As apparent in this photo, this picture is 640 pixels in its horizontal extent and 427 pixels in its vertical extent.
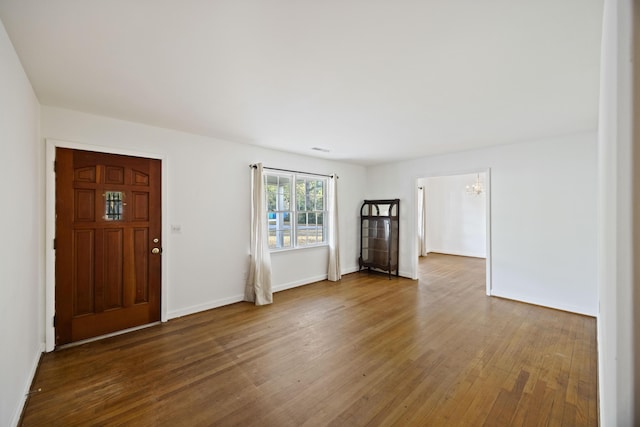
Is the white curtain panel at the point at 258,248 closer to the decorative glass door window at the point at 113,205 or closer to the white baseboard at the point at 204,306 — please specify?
the white baseboard at the point at 204,306

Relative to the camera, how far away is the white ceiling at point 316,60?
1511 mm

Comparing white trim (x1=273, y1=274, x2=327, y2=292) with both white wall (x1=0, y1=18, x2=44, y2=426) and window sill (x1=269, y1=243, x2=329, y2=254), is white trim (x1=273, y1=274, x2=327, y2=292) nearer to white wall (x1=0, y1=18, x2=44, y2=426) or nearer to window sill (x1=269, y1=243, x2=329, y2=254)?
window sill (x1=269, y1=243, x2=329, y2=254)

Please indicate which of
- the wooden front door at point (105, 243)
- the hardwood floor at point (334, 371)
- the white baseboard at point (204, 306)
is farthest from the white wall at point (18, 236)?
the white baseboard at point (204, 306)

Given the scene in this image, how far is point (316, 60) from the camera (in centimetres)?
195

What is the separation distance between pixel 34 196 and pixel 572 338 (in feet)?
19.0

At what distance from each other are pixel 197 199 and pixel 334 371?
9.29 ft

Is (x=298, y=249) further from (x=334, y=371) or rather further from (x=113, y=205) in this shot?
(x=113, y=205)

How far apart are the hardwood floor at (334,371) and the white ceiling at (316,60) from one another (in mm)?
2533

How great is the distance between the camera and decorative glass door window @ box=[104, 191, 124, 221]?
307cm

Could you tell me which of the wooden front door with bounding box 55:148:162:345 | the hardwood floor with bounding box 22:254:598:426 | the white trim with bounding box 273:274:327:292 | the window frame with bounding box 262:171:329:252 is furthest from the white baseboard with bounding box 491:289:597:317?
the wooden front door with bounding box 55:148:162:345

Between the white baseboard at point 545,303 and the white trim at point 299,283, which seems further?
the white trim at point 299,283

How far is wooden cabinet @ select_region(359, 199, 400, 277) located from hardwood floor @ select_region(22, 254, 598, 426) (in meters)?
1.94

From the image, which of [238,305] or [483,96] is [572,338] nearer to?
[483,96]

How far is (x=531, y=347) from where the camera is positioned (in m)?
2.81
